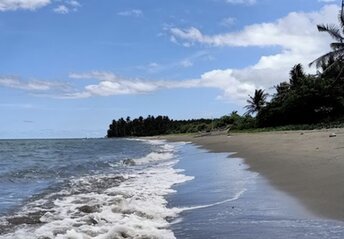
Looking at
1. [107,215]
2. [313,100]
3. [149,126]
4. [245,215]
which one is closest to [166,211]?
[107,215]

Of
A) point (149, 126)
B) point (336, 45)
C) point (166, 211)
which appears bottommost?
point (166, 211)

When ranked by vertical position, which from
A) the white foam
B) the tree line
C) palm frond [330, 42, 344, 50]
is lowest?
the white foam

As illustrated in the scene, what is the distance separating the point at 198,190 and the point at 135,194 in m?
1.58

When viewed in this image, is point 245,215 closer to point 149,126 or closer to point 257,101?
Answer: point 257,101

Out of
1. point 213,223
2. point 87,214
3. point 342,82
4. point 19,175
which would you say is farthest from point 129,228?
point 342,82

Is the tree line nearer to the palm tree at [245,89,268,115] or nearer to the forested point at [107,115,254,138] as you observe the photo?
the palm tree at [245,89,268,115]

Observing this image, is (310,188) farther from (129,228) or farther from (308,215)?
(129,228)

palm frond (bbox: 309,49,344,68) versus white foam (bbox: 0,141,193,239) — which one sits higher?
palm frond (bbox: 309,49,344,68)

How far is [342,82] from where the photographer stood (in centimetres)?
5588

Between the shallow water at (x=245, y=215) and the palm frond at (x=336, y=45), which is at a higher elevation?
the palm frond at (x=336, y=45)

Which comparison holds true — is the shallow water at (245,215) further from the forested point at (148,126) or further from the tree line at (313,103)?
the forested point at (148,126)

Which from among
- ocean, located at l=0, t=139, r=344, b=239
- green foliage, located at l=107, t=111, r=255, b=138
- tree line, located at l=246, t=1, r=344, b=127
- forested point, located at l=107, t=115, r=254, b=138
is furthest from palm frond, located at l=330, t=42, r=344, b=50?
forested point, located at l=107, t=115, r=254, b=138

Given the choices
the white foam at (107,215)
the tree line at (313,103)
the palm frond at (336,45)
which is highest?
the palm frond at (336,45)

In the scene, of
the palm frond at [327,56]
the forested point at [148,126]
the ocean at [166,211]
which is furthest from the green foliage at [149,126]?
the ocean at [166,211]
